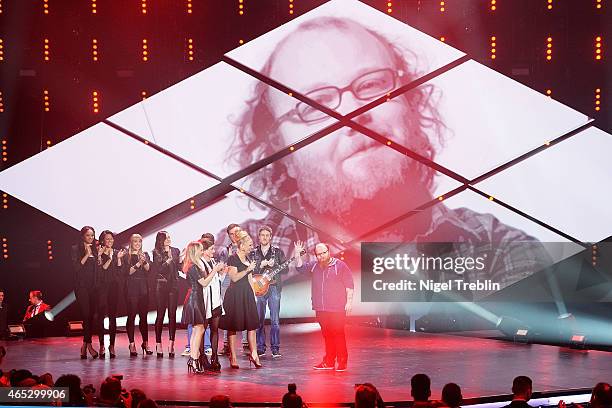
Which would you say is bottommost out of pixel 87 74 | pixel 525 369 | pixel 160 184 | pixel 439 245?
pixel 525 369

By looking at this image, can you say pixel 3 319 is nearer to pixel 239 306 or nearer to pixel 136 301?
pixel 136 301

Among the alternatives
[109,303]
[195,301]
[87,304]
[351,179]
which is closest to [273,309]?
[195,301]

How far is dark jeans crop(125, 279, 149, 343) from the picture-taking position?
9.97 metres

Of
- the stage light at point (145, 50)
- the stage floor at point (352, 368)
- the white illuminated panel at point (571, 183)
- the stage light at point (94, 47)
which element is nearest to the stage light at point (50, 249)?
Answer: the stage floor at point (352, 368)

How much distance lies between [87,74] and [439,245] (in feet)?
16.9

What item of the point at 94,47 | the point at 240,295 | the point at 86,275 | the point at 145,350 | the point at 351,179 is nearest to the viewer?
the point at 240,295

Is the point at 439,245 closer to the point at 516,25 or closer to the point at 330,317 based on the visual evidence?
the point at 516,25

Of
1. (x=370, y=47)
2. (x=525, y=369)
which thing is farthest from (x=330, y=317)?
(x=370, y=47)

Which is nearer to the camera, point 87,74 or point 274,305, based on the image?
point 274,305

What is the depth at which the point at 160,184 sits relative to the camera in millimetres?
12492

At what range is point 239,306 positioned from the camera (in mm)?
8758

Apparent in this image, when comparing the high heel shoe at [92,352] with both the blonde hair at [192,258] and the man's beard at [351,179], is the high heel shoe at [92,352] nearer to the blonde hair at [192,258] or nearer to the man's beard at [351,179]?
the blonde hair at [192,258]

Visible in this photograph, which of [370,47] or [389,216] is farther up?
[370,47]

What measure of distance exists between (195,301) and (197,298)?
39 mm
